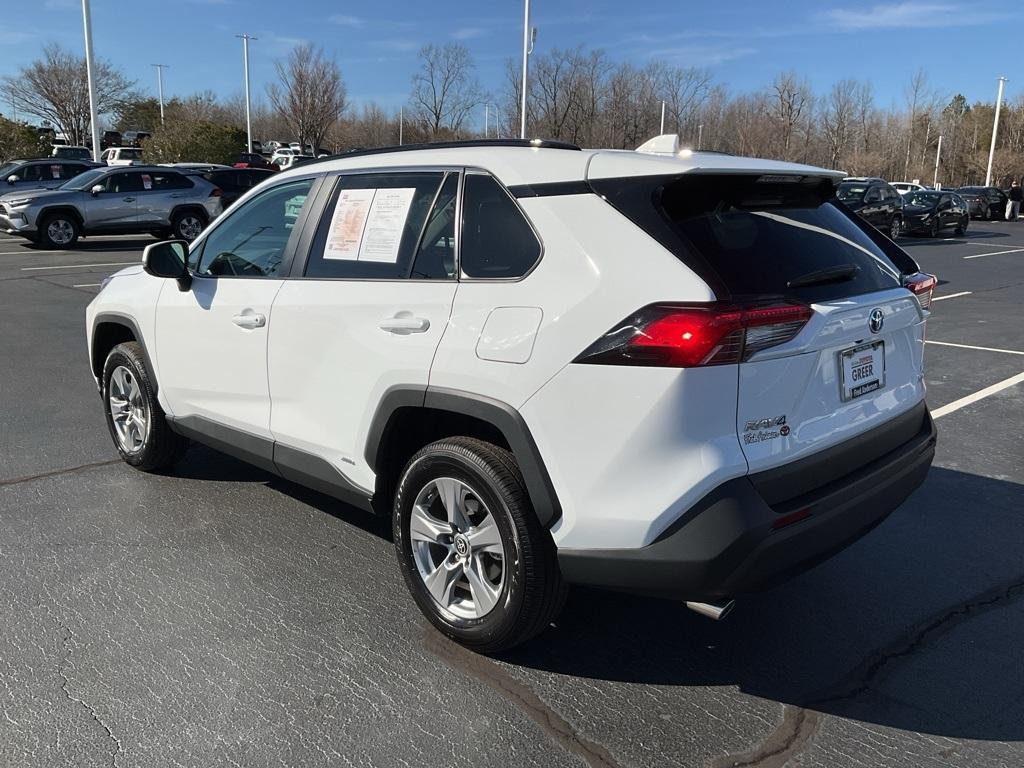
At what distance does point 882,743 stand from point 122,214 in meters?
18.8

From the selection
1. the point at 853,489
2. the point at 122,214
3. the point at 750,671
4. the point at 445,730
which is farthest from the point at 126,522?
the point at 122,214

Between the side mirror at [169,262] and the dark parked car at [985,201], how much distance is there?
40.7 m

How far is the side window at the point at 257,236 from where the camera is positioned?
383 centimetres

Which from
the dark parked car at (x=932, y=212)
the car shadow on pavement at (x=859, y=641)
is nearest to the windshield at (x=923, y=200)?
the dark parked car at (x=932, y=212)

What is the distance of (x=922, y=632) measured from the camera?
3.29m

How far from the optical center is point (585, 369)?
2.55 metres

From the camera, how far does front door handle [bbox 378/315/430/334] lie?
9.91 feet

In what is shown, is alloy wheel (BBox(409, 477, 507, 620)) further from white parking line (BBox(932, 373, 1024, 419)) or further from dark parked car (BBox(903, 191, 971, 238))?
dark parked car (BBox(903, 191, 971, 238))

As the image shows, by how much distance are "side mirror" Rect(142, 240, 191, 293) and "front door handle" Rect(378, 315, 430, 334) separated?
155 centimetres

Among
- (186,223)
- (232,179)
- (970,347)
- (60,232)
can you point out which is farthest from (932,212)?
(60,232)

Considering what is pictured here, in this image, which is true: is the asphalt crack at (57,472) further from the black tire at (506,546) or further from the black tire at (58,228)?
the black tire at (58,228)

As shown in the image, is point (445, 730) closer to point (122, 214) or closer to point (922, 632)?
point (922, 632)

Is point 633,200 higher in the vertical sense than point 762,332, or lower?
higher

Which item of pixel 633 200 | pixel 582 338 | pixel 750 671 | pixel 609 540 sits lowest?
pixel 750 671
